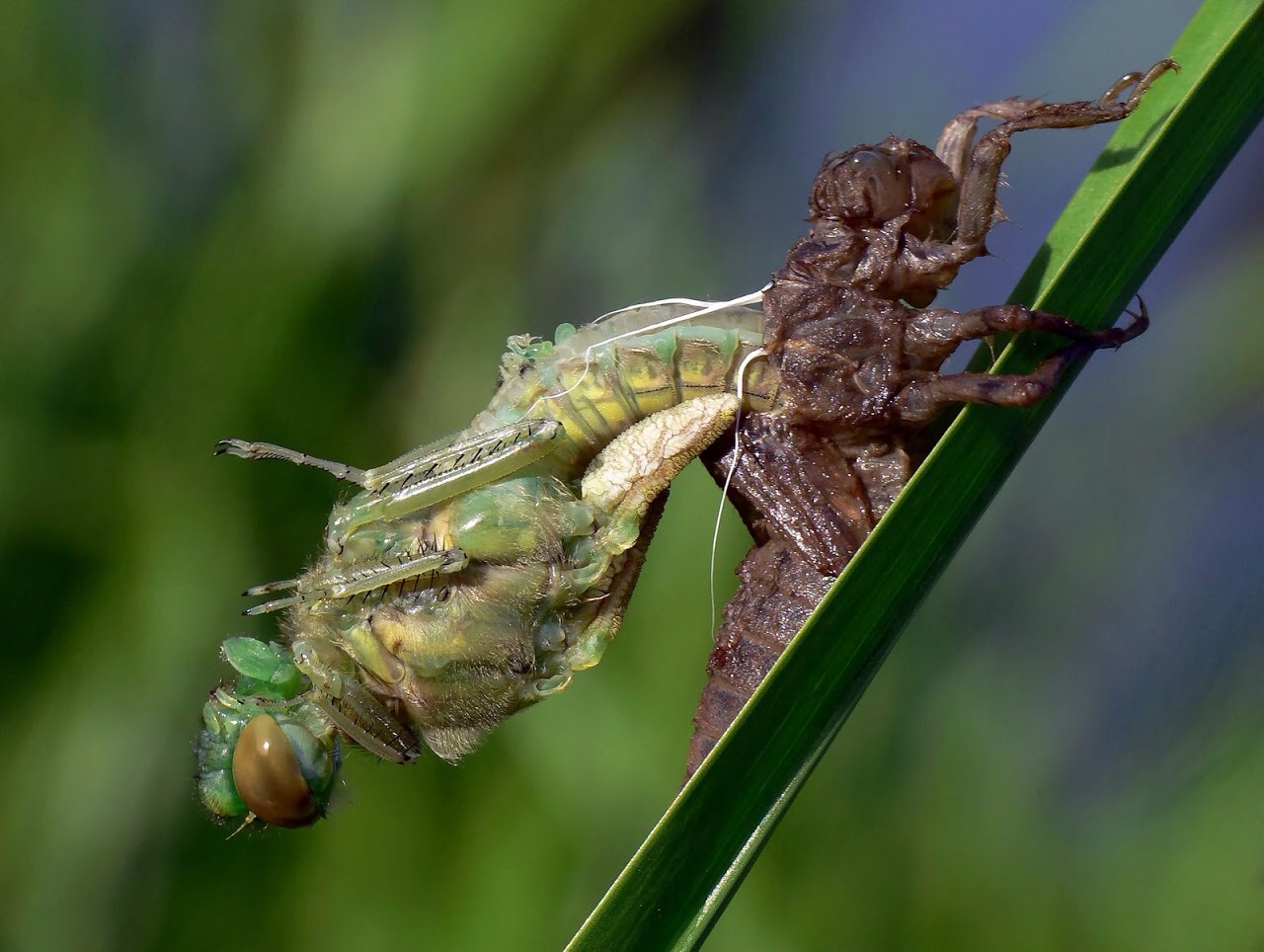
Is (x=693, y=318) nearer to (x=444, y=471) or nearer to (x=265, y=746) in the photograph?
(x=444, y=471)

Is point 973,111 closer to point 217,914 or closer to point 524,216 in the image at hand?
point 524,216

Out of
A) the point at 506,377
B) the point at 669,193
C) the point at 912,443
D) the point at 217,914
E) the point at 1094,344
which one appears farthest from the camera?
the point at 669,193

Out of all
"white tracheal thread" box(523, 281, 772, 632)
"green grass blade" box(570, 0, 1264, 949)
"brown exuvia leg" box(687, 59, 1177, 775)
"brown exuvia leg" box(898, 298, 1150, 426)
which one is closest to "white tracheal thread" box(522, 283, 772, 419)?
"white tracheal thread" box(523, 281, 772, 632)

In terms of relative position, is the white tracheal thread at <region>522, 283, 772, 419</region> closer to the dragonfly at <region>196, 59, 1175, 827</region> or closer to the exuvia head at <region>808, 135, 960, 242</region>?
the dragonfly at <region>196, 59, 1175, 827</region>

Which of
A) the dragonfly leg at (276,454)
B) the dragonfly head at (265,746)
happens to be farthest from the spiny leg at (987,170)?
the dragonfly head at (265,746)

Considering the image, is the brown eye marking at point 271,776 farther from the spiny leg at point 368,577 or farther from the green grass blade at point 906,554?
the green grass blade at point 906,554

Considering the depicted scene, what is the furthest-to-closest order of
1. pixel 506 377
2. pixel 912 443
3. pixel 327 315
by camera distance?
1. pixel 327 315
2. pixel 506 377
3. pixel 912 443

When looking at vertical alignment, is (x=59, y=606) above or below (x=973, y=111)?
below

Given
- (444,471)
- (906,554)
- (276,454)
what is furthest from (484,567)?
(906,554)

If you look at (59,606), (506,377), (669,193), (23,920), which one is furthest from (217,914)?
(669,193)
